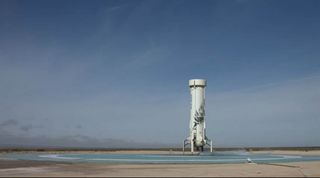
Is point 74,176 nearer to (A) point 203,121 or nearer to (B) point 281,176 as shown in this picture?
(B) point 281,176

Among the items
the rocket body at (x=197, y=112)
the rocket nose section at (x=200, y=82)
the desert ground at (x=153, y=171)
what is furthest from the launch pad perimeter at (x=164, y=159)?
the rocket nose section at (x=200, y=82)

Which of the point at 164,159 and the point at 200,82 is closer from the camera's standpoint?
the point at 164,159

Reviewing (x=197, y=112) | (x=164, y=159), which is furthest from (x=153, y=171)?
(x=197, y=112)

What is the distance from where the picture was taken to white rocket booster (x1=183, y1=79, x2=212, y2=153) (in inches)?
2899

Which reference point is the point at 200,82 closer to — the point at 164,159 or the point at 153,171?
the point at 164,159

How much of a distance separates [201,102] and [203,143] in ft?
22.8

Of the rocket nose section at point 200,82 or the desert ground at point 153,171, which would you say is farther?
the rocket nose section at point 200,82

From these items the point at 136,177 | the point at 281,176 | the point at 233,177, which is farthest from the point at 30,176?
the point at 281,176

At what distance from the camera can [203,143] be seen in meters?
75.2

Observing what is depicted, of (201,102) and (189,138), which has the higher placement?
(201,102)

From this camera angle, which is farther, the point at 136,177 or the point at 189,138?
the point at 189,138

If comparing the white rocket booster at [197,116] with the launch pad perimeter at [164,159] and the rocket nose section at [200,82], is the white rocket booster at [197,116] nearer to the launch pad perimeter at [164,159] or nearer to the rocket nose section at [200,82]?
the rocket nose section at [200,82]

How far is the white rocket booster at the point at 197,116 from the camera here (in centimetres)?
7362

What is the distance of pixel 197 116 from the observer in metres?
74.2
